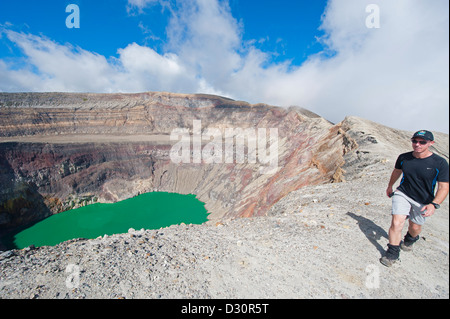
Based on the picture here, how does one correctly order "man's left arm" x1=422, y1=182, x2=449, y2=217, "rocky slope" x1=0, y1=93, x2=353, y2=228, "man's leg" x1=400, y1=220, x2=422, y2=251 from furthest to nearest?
"rocky slope" x1=0, y1=93, x2=353, y2=228 → "man's leg" x1=400, y1=220, x2=422, y2=251 → "man's left arm" x1=422, y1=182, x2=449, y2=217

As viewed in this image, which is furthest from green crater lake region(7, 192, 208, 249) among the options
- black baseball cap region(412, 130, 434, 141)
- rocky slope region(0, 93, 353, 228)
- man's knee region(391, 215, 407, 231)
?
black baseball cap region(412, 130, 434, 141)

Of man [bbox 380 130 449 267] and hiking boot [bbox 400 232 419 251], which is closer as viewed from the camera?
man [bbox 380 130 449 267]

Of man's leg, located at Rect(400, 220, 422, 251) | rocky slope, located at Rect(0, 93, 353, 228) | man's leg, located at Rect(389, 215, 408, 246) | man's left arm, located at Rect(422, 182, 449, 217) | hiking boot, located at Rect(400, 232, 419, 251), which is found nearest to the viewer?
man's left arm, located at Rect(422, 182, 449, 217)

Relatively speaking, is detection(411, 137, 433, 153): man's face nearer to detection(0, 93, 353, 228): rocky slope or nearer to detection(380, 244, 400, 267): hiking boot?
detection(380, 244, 400, 267): hiking boot

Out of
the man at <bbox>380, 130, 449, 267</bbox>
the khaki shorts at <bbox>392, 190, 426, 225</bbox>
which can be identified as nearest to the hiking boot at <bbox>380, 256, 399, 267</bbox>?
the man at <bbox>380, 130, 449, 267</bbox>

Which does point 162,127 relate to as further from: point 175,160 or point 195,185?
point 195,185

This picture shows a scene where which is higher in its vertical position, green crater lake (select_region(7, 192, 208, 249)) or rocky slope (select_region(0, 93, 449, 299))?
rocky slope (select_region(0, 93, 449, 299))

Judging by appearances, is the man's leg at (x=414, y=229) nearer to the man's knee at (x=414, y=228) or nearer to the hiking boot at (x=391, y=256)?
the man's knee at (x=414, y=228)

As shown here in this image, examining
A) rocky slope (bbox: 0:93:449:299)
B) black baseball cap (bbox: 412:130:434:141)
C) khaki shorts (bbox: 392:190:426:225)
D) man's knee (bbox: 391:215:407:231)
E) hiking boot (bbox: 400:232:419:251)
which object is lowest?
rocky slope (bbox: 0:93:449:299)

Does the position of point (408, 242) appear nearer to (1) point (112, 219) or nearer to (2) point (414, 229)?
(2) point (414, 229)
